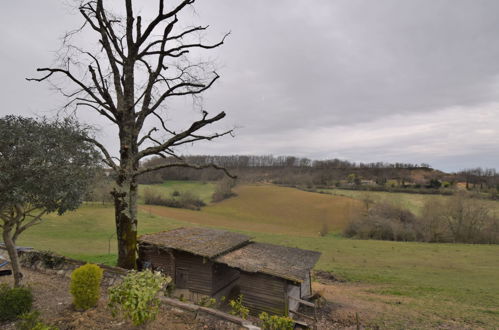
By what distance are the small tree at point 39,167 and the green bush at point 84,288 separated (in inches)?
81.3

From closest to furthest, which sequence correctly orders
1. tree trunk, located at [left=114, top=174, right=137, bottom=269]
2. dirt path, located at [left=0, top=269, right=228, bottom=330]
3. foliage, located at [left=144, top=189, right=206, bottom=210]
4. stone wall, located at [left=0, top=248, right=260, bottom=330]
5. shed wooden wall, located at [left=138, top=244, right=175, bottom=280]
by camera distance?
dirt path, located at [left=0, top=269, right=228, bottom=330]
stone wall, located at [left=0, top=248, right=260, bottom=330]
tree trunk, located at [left=114, top=174, right=137, bottom=269]
shed wooden wall, located at [left=138, top=244, right=175, bottom=280]
foliage, located at [left=144, top=189, right=206, bottom=210]

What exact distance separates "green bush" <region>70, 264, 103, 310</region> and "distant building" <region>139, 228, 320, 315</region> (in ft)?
18.1

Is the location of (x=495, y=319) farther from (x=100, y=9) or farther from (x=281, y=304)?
(x=100, y=9)

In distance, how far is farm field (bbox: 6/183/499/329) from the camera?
16016 millimetres

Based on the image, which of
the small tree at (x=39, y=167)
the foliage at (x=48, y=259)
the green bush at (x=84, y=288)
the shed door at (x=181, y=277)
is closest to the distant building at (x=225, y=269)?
the shed door at (x=181, y=277)

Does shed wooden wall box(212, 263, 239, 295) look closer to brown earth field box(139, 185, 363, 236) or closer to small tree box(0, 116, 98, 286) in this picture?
small tree box(0, 116, 98, 286)

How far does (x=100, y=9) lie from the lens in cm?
1142

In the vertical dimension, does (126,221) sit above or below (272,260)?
above

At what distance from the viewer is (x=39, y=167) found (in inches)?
287

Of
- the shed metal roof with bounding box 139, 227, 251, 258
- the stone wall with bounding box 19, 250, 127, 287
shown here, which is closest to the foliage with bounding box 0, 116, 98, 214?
the stone wall with bounding box 19, 250, 127, 287

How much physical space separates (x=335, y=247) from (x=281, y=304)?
25.1m

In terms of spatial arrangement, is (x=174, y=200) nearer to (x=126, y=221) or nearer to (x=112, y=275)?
(x=126, y=221)

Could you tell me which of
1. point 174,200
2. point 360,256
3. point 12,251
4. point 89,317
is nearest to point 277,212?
point 174,200

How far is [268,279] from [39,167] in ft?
34.5
